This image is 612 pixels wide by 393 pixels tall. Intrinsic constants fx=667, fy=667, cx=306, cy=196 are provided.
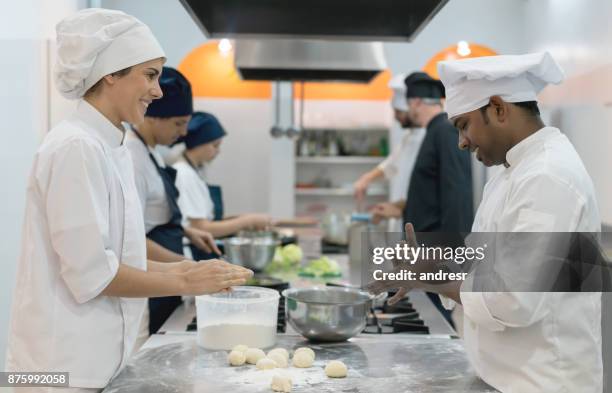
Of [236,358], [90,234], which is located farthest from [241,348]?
[90,234]

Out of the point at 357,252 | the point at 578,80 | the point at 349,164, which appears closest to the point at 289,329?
the point at 357,252

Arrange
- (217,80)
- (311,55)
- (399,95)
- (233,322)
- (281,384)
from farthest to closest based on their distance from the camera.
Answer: (217,80)
(399,95)
(311,55)
(233,322)
(281,384)

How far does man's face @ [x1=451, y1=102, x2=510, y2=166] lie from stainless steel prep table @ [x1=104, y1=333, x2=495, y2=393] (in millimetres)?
523

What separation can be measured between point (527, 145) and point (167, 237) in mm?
1456

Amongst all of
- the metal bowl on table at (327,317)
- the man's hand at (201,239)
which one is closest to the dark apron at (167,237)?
the man's hand at (201,239)

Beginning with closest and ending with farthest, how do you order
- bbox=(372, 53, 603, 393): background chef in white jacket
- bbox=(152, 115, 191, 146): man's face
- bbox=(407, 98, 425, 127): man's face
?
bbox=(372, 53, 603, 393): background chef in white jacket, bbox=(152, 115, 191, 146): man's face, bbox=(407, 98, 425, 127): man's face

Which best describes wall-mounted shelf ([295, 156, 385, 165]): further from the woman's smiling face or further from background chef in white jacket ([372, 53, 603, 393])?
background chef in white jacket ([372, 53, 603, 393])

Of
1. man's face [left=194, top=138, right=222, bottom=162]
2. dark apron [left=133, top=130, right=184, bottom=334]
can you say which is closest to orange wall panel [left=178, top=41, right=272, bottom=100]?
man's face [left=194, top=138, right=222, bottom=162]

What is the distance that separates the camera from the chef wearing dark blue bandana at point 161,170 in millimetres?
2361

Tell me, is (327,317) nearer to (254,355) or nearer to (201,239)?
(254,355)

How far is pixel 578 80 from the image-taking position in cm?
273

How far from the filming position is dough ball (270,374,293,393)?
1.43 metres

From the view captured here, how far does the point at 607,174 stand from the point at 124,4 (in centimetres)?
174

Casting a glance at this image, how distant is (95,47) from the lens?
154 centimetres
